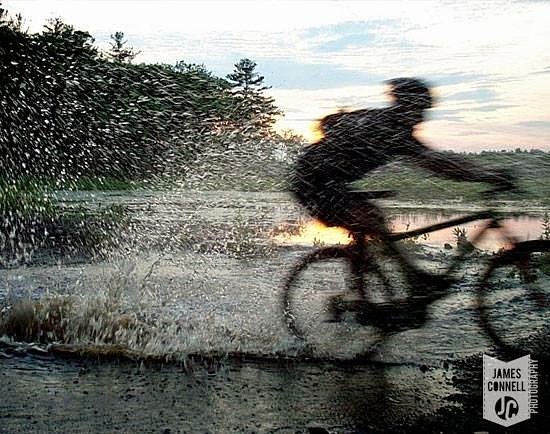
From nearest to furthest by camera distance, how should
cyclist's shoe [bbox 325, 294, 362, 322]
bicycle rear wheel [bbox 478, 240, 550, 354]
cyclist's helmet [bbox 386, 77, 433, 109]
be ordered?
cyclist's helmet [bbox 386, 77, 433, 109] < bicycle rear wheel [bbox 478, 240, 550, 354] < cyclist's shoe [bbox 325, 294, 362, 322]

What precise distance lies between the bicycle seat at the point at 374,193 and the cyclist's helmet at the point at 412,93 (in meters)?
0.65

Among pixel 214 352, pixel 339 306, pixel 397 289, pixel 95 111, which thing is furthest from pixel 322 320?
pixel 95 111

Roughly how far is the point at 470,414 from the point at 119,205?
1091 cm

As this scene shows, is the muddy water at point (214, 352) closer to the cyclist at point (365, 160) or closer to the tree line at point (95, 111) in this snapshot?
the cyclist at point (365, 160)

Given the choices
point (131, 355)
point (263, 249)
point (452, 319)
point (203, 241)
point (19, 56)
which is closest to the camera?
point (131, 355)

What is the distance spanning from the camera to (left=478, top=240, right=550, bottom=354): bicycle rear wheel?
18.2 ft

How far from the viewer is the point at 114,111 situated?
62.2ft

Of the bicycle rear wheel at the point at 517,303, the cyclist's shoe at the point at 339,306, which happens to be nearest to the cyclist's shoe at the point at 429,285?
the bicycle rear wheel at the point at 517,303

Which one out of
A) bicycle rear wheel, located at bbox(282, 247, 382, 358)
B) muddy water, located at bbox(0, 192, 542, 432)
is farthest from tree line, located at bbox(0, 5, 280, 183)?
bicycle rear wheel, located at bbox(282, 247, 382, 358)

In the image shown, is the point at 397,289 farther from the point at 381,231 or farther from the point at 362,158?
the point at 362,158

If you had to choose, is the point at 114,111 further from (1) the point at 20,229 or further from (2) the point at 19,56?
(1) the point at 20,229

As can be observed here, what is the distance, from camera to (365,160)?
542 cm

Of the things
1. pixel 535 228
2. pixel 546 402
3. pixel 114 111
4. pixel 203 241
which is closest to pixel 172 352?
pixel 546 402

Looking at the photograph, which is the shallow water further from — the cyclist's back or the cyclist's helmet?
the cyclist's helmet
